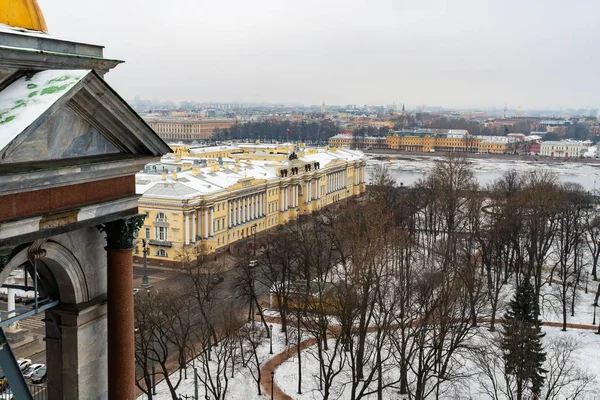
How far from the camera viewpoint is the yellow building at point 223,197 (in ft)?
182

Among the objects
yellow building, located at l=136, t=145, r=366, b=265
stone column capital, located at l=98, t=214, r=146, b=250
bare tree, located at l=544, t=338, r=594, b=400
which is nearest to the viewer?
stone column capital, located at l=98, t=214, r=146, b=250

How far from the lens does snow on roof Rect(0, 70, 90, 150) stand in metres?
8.31

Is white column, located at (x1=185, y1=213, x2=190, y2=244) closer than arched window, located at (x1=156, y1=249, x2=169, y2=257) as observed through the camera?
Yes

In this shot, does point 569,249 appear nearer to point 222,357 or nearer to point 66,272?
point 222,357

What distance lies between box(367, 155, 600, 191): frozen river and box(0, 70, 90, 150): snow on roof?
11283 cm

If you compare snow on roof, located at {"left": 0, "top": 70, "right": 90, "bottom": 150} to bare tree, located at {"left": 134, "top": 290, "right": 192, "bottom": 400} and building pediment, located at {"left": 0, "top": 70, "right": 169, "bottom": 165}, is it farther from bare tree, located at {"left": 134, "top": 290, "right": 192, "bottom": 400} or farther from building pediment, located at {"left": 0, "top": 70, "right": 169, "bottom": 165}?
bare tree, located at {"left": 134, "top": 290, "right": 192, "bottom": 400}

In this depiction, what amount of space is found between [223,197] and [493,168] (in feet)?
354

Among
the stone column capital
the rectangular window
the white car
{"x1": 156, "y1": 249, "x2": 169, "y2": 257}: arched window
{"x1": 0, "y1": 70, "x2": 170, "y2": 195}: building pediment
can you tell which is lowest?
{"x1": 156, "y1": 249, "x2": 169, "y2": 257}: arched window

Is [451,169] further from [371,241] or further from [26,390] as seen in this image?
[26,390]

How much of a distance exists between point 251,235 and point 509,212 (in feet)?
84.4

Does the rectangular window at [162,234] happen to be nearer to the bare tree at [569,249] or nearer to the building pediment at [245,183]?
the building pediment at [245,183]

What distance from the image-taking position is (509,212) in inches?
2036

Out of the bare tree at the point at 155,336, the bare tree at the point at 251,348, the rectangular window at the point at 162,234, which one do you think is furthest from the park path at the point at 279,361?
the rectangular window at the point at 162,234

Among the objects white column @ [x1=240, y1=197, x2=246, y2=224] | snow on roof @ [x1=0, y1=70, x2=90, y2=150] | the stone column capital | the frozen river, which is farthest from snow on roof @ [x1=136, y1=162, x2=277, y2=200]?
the frozen river
